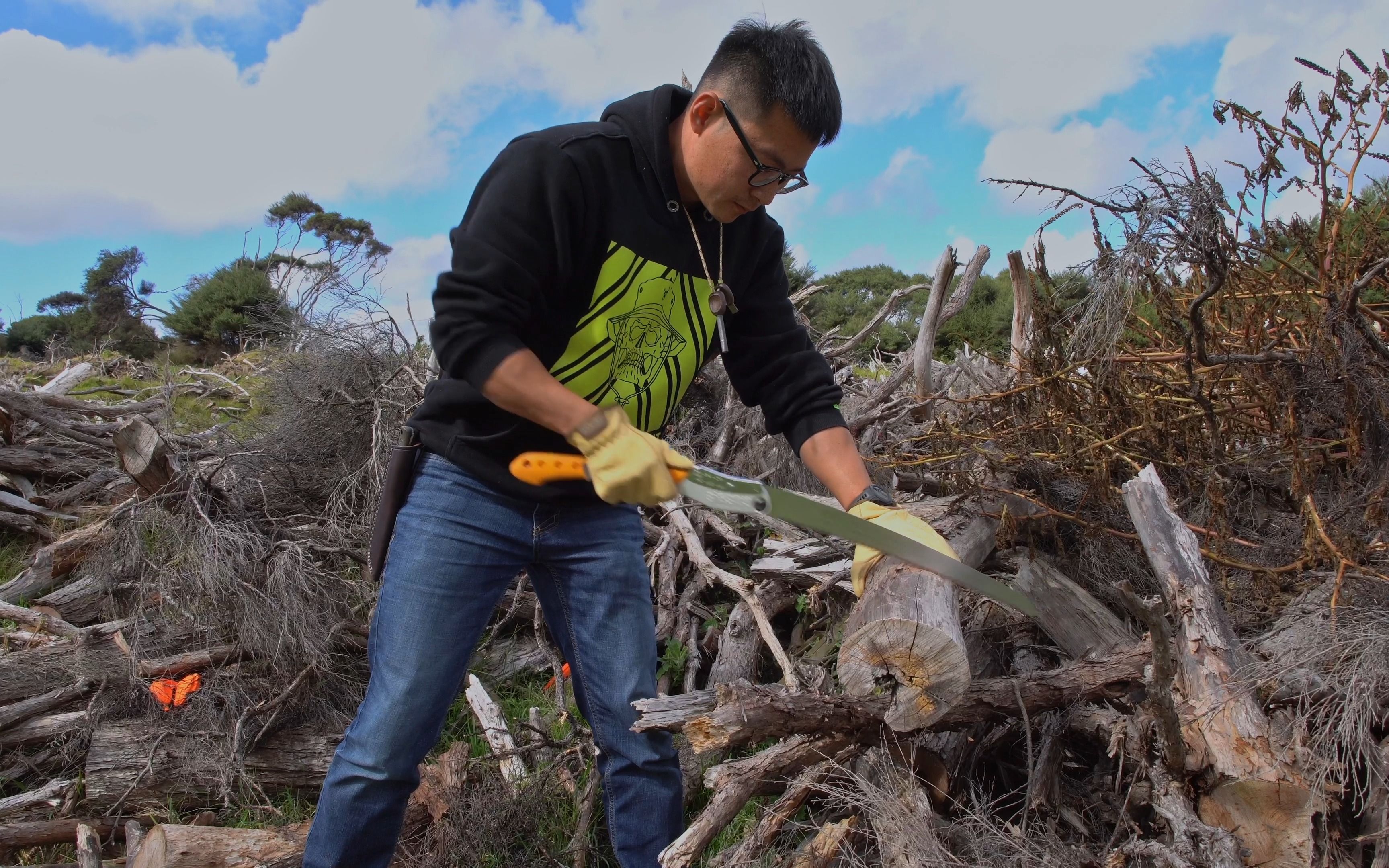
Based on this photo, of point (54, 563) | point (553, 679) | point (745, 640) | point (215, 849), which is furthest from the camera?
point (54, 563)

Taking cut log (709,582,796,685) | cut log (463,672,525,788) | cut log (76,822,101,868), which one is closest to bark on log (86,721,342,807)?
cut log (76,822,101,868)

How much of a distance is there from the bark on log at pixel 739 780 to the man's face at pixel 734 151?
5.02ft

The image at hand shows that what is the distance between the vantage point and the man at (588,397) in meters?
2.03

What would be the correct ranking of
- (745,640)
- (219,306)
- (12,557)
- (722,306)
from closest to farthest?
(722,306)
(745,640)
(12,557)
(219,306)

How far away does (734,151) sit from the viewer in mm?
2160

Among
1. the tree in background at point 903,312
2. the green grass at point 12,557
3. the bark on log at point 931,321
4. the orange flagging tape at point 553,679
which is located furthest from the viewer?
the tree in background at point 903,312

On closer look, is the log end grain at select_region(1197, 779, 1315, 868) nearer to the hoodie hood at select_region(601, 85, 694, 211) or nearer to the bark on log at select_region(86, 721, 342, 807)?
the hoodie hood at select_region(601, 85, 694, 211)

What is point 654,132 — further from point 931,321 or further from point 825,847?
point 931,321

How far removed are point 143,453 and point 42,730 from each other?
1274 millimetres

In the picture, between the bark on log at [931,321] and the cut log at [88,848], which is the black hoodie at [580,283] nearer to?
the cut log at [88,848]

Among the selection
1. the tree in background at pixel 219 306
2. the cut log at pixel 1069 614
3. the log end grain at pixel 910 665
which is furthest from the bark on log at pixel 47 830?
the tree in background at pixel 219 306

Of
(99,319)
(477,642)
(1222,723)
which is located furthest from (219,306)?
(1222,723)

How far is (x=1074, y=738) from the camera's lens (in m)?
3.07

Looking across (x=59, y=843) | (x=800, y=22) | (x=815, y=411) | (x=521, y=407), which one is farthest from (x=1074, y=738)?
(x=59, y=843)
